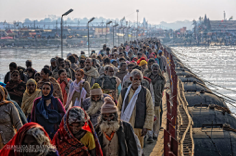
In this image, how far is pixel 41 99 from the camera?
506cm

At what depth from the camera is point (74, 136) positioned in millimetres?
3502

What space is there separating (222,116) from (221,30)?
153m

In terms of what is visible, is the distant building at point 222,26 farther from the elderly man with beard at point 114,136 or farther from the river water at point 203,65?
the elderly man with beard at point 114,136

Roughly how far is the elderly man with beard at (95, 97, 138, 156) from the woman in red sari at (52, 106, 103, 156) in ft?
1.13

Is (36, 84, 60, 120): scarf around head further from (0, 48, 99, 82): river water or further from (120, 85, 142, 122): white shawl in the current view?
(0, 48, 99, 82): river water

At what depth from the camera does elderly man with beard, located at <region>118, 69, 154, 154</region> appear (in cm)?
520

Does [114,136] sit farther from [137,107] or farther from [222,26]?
[222,26]

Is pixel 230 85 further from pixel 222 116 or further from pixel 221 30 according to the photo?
pixel 221 30

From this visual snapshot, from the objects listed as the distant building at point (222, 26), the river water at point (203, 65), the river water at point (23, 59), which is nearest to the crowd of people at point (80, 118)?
the river water at point (203, 65)

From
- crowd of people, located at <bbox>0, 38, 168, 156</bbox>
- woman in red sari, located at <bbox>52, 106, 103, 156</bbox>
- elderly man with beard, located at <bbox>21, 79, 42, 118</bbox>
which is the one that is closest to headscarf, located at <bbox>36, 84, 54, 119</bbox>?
crowd of people, located at <bbox>0, 38, 168, 156</bbox>

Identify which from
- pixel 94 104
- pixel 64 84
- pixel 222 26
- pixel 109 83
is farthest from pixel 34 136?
pixel 222 26

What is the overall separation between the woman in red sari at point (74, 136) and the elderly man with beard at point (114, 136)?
1.13 feet

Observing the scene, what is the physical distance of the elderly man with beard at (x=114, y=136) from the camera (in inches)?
151

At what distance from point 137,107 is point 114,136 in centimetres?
143
